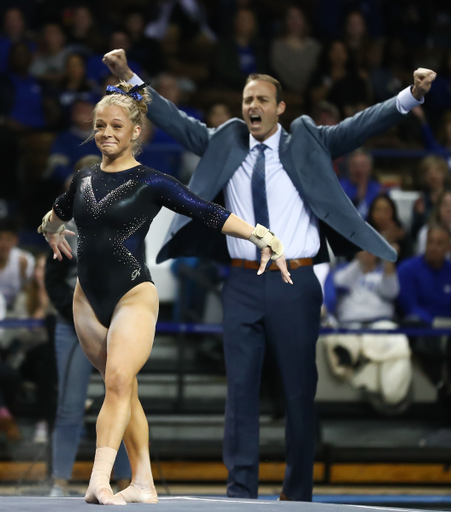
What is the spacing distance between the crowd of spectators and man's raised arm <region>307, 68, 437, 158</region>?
186 centimetres

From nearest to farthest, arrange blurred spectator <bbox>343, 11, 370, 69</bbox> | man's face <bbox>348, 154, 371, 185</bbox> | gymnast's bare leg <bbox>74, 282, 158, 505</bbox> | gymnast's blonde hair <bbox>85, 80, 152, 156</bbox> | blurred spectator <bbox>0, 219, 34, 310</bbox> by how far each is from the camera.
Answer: gymnast's bare leg <bbox>74, 282, 158, 505</bbox>, gymnast's blonde hair <bbox>85, 80, 152, 156</bbox>, blurred spectator <bbox>0, 219, 34, 310</bbox>, man's face <bbox>348, 154, 371, 185</bbox>, blurred spectator <bbox>343, 11, 370, 69</bbox>

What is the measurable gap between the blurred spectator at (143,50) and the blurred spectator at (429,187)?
330cm

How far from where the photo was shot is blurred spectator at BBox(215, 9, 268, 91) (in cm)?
903

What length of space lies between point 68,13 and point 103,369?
7014 mm

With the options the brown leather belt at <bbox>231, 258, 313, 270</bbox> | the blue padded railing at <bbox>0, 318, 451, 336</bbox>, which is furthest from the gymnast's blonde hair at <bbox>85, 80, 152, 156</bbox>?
the blue padded railing at <bbox>0, 318, 451, 336</bbox>

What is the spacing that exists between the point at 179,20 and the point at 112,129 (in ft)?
22.5

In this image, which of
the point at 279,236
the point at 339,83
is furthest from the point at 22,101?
the point at 279,236

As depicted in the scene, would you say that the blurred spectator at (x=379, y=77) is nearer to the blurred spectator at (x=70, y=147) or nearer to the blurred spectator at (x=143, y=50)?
the blurred spectator at (x=143, y=50)

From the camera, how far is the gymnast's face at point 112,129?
10.8 feet

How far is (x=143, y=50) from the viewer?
9.06m

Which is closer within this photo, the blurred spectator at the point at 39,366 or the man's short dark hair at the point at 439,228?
the blurred spectator at the point at 39,366

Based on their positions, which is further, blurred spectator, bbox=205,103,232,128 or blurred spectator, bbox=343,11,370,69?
blurred spectator, bbox=343,11,370,69

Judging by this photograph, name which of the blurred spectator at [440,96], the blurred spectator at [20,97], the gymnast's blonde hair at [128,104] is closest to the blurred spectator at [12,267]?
the blurred spectator at [20,97]

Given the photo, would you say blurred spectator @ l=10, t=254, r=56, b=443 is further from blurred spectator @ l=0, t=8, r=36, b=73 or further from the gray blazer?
blurred spectator @ l=0, t=8, r=36, b=73
